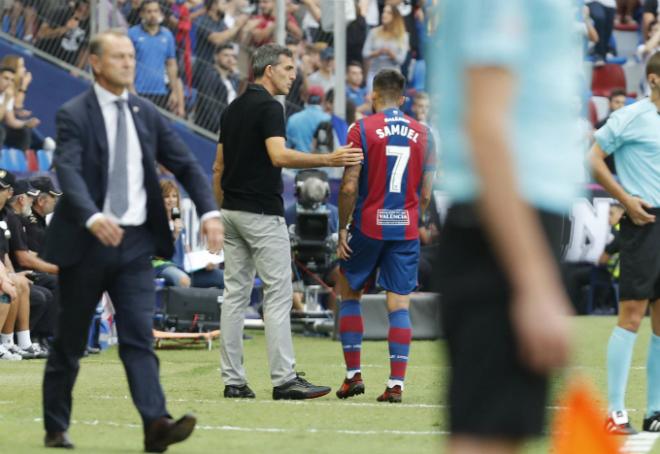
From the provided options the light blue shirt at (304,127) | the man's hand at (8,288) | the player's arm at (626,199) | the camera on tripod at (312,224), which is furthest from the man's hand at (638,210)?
the light blue shirt at (304,127)

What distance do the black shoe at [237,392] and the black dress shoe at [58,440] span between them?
2591 mm

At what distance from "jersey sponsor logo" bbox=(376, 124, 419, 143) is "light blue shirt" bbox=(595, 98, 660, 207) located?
227 centimetres

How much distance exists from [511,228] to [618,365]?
5216mm

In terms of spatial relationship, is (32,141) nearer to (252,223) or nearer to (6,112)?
(6,112)

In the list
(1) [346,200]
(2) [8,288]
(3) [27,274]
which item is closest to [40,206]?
(3) [27,274]

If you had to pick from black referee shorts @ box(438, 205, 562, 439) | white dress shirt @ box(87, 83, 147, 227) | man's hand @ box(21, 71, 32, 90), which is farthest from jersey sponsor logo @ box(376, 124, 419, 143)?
man's hand @ box(21, 71, 32, 90)

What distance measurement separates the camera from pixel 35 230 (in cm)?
1425

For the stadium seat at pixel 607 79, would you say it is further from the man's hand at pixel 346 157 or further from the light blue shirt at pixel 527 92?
the light blue shirt at pixel 527 92

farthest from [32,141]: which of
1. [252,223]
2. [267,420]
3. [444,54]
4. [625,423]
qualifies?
[444,54]

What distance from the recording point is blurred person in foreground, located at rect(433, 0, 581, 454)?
3227mm

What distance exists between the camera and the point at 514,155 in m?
3.32

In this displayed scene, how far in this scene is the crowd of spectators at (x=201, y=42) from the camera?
18.7m

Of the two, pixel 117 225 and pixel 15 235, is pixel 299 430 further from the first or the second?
pixel 15 235

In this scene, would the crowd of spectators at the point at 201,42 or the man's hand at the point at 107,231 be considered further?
the crowd of spectators at the point at 201,42
